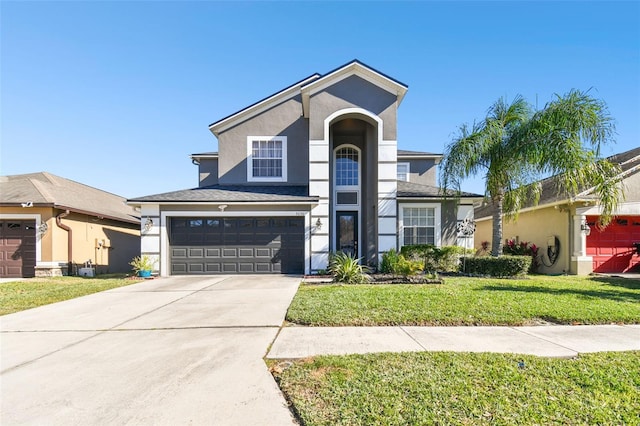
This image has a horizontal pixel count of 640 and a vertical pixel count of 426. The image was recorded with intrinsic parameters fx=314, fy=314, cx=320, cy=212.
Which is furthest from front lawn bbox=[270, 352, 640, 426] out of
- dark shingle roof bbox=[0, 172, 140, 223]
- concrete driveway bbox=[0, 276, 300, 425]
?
dark shingle roof bbox=[0, 172, 140, 223]

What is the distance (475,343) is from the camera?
4711mm

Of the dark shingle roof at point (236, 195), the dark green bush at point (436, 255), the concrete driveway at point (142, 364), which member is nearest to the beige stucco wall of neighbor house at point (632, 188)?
the dark green bush at point (436, 255)

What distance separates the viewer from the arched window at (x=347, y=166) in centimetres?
1443

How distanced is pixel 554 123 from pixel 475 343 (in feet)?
29.2

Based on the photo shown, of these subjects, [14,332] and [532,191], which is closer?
[14,332]

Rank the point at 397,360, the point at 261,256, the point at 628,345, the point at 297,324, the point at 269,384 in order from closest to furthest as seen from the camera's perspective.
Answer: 1. the point at 269,384
2. the point at 397,360
3. the point at 628,345
4. the point at 297,324
5. the point at 261,256

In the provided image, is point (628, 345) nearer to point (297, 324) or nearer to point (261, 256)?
point (297, 324)

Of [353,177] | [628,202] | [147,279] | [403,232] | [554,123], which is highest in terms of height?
[554,123]

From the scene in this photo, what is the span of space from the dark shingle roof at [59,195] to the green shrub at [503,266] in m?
16.3

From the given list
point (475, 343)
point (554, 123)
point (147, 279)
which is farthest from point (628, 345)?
point (147, 279)

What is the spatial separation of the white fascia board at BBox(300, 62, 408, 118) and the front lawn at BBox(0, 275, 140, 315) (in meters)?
9.74

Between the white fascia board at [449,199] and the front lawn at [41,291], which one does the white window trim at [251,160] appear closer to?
the white fascia board at [449,199]

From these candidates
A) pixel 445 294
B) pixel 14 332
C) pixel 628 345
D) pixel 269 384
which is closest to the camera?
pixel 269 384

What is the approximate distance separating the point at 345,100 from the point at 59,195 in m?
13.0
